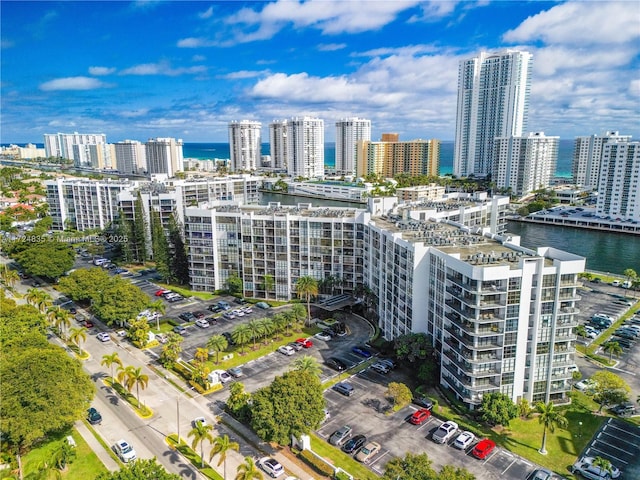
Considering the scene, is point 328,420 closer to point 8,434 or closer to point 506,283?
point 506,283

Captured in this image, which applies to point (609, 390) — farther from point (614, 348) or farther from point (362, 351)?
point (362, 351)

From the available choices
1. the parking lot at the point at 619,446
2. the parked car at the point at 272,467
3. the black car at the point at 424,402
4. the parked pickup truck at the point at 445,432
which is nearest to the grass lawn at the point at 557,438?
the parking lot at the point at 619,446

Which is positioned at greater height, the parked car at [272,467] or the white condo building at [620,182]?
the white condo building at [620,182]

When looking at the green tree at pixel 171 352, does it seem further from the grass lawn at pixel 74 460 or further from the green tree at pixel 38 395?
the grass lawn at pixel 74 460

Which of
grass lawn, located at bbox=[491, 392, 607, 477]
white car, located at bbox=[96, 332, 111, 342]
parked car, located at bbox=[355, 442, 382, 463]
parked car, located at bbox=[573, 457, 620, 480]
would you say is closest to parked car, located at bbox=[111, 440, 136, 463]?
parked car, located at bbox=[355, 442, 382, 463]

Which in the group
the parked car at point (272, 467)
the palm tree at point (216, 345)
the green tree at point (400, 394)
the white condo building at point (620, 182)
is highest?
the white condo building at point (620, 182)

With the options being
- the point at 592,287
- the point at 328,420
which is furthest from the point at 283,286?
the point at 592,287
